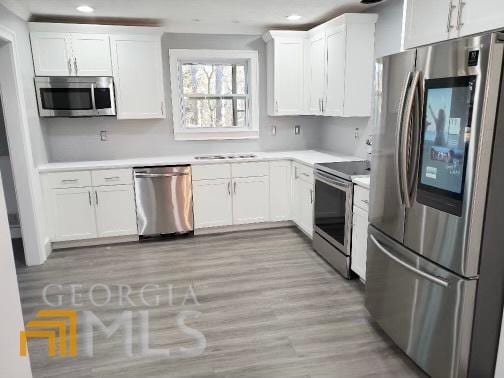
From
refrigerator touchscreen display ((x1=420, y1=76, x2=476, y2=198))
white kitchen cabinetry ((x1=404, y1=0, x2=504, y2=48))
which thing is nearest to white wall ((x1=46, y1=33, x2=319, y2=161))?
white kitchen cabinetry ((x1=404, y1=0, x2=504, y2=48))

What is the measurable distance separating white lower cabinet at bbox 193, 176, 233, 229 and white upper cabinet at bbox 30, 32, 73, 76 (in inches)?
75.7

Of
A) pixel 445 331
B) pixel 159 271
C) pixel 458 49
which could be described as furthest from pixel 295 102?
pixel 445 331

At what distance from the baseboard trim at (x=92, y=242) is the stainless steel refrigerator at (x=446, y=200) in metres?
3.06

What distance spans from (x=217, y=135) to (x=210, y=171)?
2.45ft

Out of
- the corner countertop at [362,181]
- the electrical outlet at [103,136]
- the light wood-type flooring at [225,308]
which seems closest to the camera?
the light wood-type flooring at [225,308]

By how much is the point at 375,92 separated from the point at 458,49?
71 cm

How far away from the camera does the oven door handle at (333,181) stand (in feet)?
10.1

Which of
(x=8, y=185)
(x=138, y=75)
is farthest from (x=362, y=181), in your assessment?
(x=8, y=185)

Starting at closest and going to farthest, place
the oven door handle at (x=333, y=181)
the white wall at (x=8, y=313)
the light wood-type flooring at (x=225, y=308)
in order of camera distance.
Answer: the white wall at (x=8, y=313)
the light wood-type flooring at (x=225, y=308)
the oven door handle at (x=333, y=181)

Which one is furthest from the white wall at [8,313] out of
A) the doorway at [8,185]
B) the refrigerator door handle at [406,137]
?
the doorway at [8,185]

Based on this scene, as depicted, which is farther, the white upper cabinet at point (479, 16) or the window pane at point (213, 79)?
the window pane at point (213, 79)

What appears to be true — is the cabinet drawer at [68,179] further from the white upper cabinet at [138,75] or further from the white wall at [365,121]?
the white wall at [365,121]

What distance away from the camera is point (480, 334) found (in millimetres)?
1757

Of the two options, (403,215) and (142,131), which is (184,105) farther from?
(403,215)
